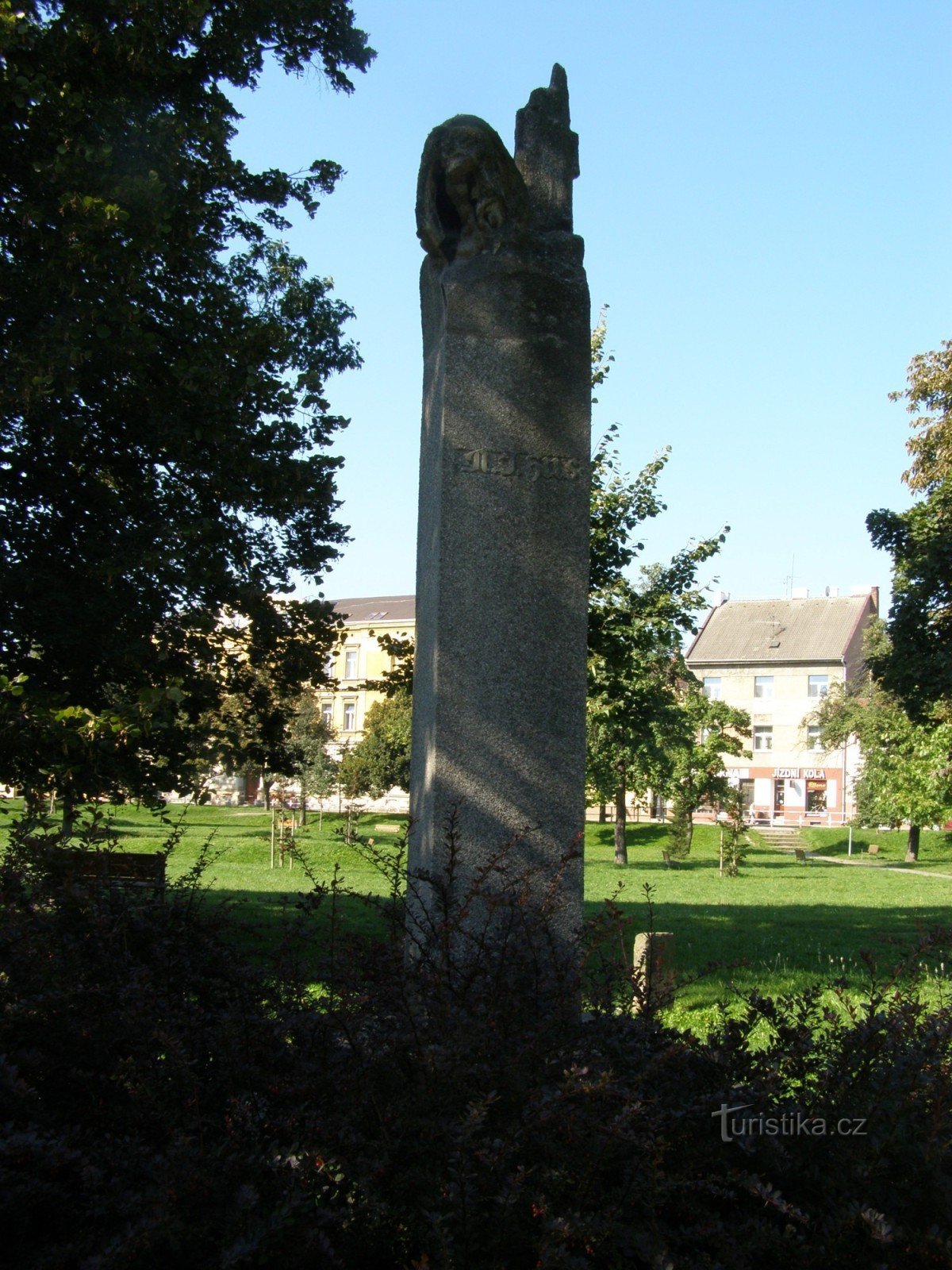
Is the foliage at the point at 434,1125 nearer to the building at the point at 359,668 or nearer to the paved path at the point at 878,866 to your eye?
the paved path at the point at 878,866

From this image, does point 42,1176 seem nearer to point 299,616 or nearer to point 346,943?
point 346,943

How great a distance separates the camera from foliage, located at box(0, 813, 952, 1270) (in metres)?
2.46

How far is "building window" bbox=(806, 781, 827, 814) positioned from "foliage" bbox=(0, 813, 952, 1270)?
67220 mm

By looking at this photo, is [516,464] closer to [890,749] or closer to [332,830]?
[332,830]

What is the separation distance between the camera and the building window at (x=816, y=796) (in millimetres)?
67812

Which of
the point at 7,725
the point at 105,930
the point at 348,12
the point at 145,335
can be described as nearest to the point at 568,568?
the point at 105,930

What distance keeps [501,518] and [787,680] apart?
6817 centimetres

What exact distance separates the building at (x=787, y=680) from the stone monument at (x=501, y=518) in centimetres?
6279

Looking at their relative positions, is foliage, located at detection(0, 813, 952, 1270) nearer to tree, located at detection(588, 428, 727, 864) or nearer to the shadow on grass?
tree, located at detection(588, 428, 727, 864)

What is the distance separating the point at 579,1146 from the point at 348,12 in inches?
498

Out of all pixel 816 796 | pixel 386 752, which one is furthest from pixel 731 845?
pixel 816 796

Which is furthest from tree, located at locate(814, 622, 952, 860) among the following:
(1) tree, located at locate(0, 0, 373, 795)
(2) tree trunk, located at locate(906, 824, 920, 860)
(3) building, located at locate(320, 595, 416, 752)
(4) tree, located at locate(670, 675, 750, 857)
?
(3) building, located at locate(320, 595, 416, 752)

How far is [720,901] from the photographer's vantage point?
20.4m

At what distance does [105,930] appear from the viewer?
3.60 metres
